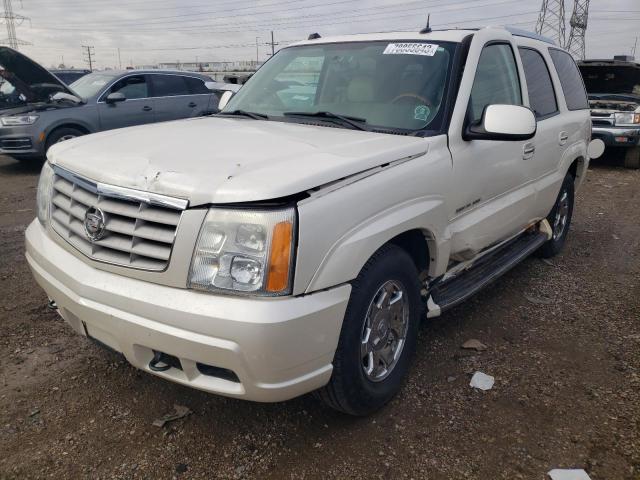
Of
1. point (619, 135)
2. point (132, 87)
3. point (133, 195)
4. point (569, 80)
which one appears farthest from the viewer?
point (619, 135)

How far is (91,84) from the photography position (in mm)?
9938

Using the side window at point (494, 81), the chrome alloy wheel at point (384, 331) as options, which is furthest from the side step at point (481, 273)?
the side window at point (494, 81)

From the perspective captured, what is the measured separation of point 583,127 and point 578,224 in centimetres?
195

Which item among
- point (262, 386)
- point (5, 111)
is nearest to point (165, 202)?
point (262, 386)

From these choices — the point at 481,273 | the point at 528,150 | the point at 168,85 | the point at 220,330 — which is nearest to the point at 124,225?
the point at 220,330

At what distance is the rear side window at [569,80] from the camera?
4738 millimetres

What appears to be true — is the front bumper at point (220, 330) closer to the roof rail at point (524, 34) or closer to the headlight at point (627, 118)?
the roof rail at point (524, 34)

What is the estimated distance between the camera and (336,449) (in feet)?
8.20

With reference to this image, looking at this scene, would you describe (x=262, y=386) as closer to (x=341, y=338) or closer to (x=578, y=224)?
(x=341, y=338)

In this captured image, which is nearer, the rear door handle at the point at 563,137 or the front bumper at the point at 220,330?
the front bumper at the point at 220,330

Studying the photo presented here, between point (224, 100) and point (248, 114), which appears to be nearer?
point (248, 114)

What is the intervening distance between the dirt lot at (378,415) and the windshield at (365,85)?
4.95 ft

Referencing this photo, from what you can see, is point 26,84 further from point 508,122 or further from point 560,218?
point 508,122

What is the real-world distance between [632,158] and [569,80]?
6.96 m
